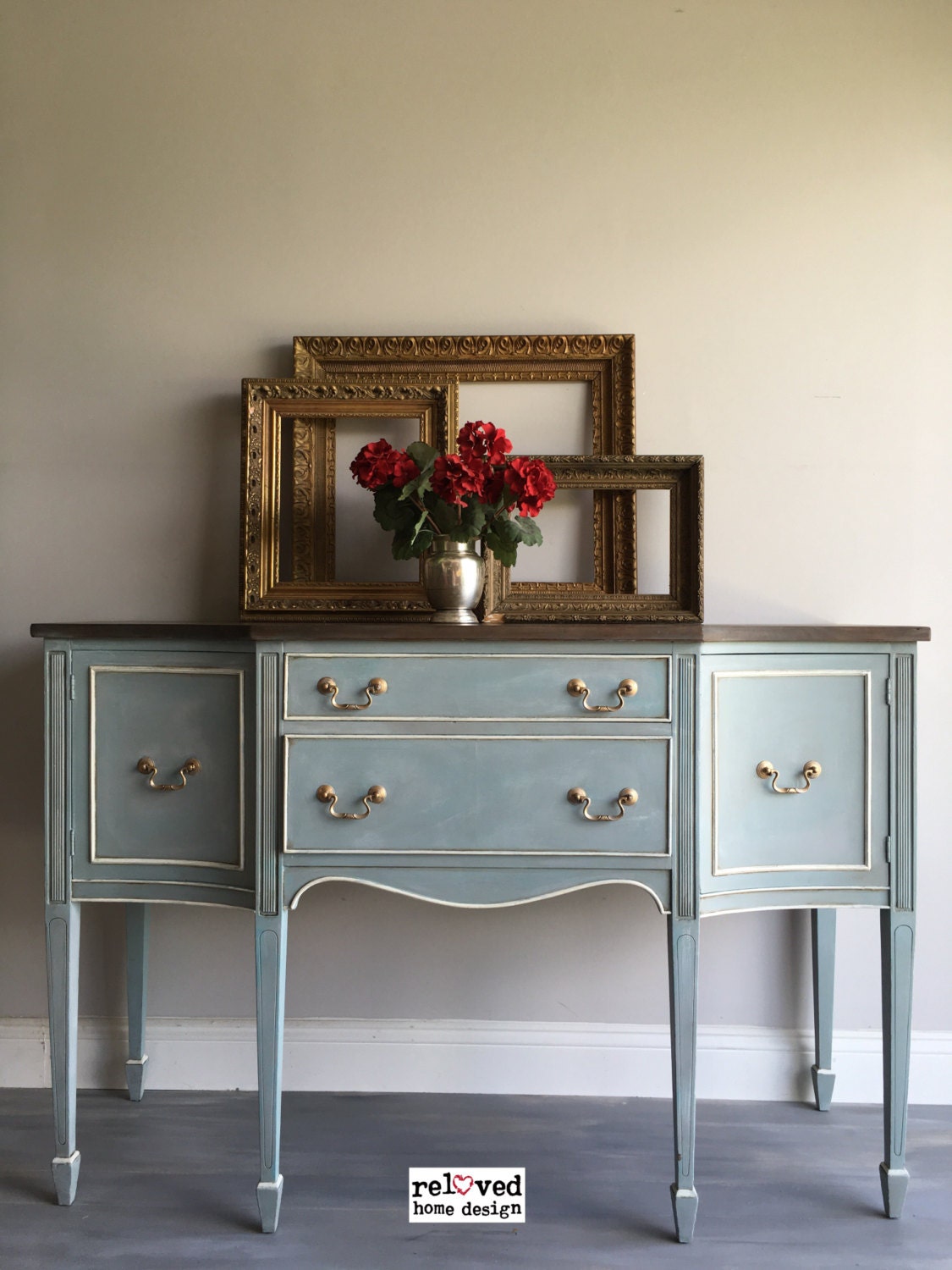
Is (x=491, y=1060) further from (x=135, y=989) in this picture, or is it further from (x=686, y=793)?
(x=686, y=793)

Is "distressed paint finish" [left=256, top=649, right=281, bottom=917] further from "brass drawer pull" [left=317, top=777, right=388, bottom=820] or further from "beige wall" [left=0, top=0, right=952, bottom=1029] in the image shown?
"beige wall" [left=0, top=0, right=952, bottom=1029]

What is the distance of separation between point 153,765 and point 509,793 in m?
0.69

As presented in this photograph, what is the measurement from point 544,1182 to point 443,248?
6.80 ft

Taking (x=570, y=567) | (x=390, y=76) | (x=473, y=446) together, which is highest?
(x=390, y=76)

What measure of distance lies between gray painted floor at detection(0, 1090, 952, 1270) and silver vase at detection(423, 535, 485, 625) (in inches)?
44.9

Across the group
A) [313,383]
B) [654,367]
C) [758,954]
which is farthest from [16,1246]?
[654,367]

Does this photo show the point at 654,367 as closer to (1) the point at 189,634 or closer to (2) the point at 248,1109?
(1) the point at 189,634

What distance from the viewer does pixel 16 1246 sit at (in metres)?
1.74

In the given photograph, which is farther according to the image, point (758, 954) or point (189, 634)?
point (758, 954)

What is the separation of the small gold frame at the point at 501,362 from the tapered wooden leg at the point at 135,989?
136 cm

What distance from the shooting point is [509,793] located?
174 cm

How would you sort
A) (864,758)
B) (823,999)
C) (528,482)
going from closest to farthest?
(864,758)
(528,482)
(823,999)

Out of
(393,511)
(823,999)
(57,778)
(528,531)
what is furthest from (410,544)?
(823,999)

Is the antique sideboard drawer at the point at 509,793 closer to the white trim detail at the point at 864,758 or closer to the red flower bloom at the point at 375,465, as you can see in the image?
the white trim detail at the point at 864,758
